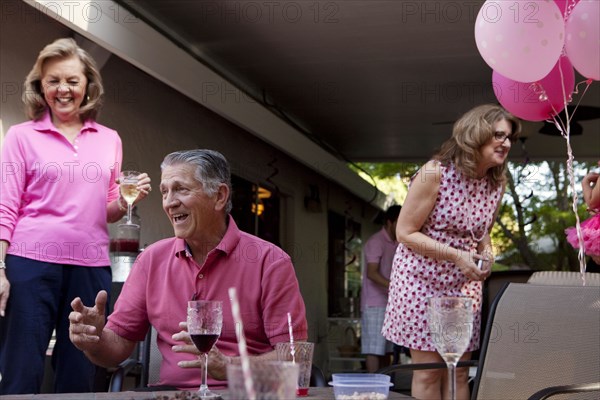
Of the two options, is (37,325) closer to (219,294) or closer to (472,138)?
(219,294)

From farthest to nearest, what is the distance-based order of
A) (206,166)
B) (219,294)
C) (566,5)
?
(566,5)
(206,166)
(219,294)

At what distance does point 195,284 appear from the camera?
2330 millimetres

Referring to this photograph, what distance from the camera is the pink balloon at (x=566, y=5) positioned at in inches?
128

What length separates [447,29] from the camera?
567 centimetres

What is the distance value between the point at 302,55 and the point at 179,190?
13.4 ft

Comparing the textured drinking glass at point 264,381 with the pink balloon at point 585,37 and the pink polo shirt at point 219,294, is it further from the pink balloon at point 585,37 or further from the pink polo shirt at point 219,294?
the pink balloon at point 585,37

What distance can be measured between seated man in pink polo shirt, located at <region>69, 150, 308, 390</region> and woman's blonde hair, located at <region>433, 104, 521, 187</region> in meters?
1.00

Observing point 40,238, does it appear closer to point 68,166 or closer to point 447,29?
point 68,166

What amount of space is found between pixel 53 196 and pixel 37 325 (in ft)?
1.54

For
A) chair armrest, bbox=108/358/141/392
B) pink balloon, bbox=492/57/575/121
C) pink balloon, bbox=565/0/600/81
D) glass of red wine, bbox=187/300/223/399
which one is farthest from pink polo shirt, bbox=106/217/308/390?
pink balloon, bbox=492/57/575/121

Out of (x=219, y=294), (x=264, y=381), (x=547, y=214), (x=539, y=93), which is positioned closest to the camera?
(x=264, y=381)

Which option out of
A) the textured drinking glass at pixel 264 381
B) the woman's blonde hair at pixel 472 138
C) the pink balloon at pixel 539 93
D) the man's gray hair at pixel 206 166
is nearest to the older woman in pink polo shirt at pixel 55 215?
the man's gray hair at pixel 206 166

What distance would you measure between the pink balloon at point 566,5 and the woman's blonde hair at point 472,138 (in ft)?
1.68

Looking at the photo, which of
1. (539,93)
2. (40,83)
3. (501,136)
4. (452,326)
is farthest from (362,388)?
(539,93)
